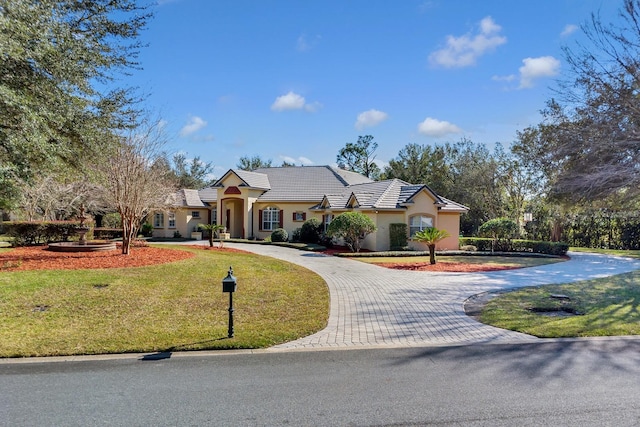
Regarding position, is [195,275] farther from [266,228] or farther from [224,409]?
[266,228]

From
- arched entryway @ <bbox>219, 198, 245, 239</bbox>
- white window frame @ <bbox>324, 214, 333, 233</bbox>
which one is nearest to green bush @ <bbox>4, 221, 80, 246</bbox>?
arched entryway @ <bbox>219, 198, 245, 239</bbox>

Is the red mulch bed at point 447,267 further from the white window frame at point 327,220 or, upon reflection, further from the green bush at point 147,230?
the green bush at point 147,230

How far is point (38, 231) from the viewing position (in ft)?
61.7

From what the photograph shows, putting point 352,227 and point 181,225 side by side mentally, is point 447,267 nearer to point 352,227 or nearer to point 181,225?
point 352,227

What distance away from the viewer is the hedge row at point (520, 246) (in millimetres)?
22156

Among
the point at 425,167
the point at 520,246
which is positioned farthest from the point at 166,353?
the point at 425,167

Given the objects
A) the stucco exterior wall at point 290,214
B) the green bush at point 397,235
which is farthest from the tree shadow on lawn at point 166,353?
the stucco exterior wall at point 290,214

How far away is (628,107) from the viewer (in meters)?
15.9

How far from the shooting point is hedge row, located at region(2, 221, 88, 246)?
60.1 feet

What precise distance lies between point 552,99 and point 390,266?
13599 mm

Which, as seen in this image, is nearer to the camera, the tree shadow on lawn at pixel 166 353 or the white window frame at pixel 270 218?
the tree shadow on lawn at pixel 166 353

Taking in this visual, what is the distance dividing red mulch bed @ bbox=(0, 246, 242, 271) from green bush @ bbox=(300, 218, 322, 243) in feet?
40.4

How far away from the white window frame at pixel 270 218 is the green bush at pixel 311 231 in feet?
12.4

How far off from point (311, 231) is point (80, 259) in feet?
52.1
